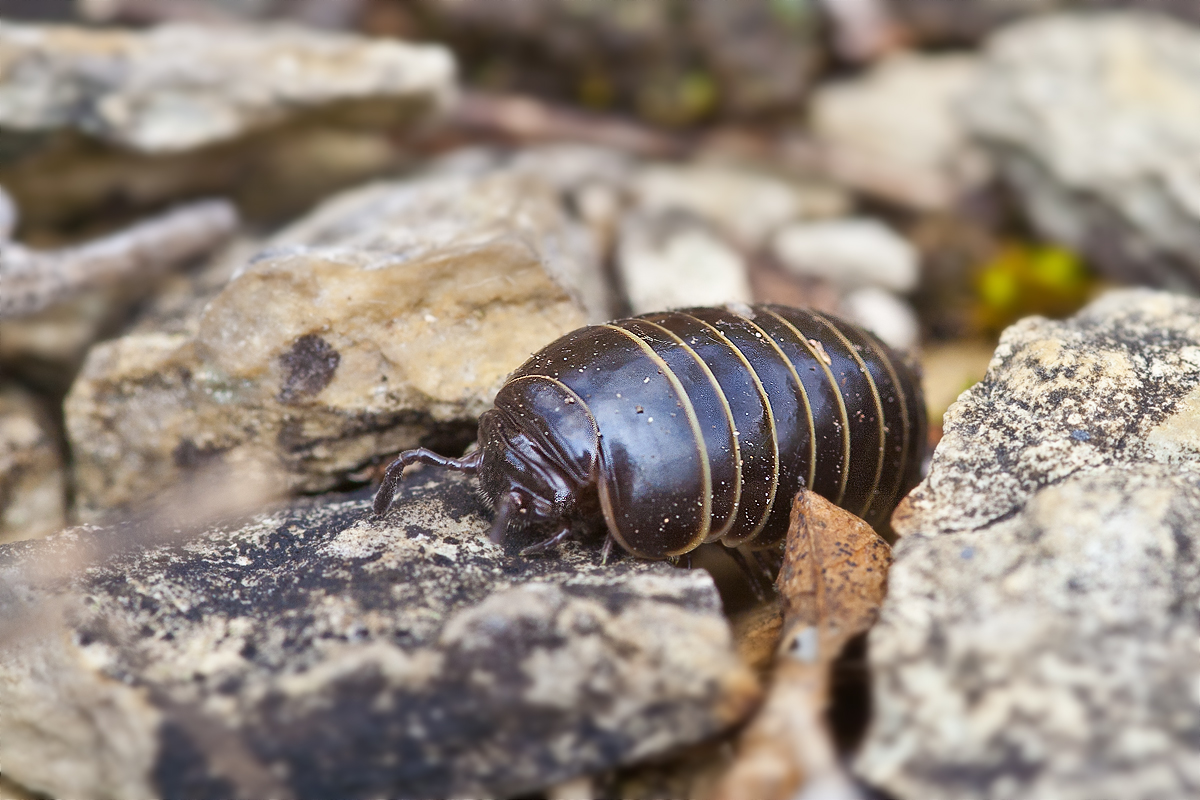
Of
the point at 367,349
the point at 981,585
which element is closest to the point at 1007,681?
the point at 981,585

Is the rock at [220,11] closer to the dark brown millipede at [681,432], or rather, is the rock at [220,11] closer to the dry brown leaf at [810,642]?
the dark brown millipede at [681,432]

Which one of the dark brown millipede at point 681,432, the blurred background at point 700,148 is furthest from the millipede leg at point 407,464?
the blurred background at point 700,148

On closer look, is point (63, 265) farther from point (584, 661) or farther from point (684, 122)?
point (684, 122)

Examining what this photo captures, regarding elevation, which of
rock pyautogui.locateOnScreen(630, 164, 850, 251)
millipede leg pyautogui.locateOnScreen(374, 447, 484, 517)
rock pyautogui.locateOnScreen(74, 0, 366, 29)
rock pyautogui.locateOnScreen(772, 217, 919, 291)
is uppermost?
rock pyautogui.locateOnScreen(74, 0, 366, 29)

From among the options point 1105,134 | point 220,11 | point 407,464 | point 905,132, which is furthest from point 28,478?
point 1105,134

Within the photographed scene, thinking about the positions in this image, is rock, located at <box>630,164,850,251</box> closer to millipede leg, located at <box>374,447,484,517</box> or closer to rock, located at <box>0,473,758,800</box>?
millipede leg, located at <box>374,447,484,517</box>

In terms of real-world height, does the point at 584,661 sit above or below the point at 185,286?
below

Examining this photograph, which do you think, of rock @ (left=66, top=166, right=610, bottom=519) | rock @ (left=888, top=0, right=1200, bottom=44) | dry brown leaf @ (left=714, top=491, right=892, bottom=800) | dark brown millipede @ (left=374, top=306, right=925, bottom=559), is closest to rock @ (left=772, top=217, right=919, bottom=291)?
dark brown millipede @ (left=374, top=306, right=925, bottom=559)
